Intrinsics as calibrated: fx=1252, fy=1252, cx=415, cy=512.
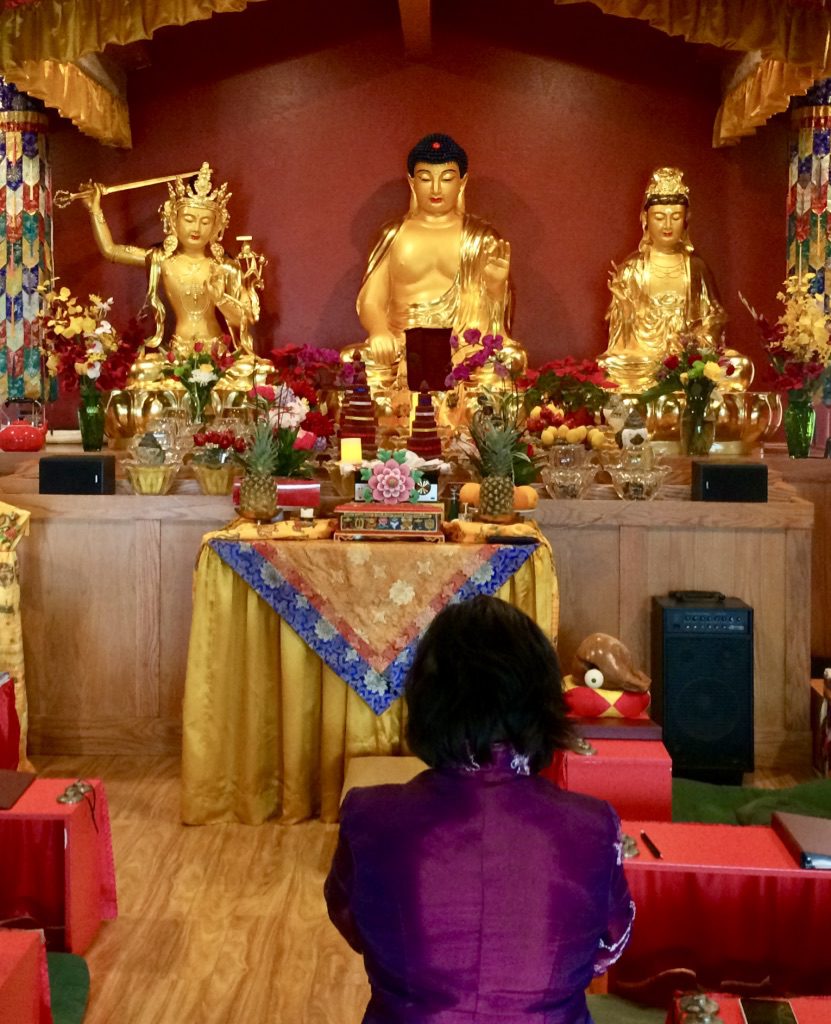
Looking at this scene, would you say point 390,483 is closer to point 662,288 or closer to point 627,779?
point 627,779

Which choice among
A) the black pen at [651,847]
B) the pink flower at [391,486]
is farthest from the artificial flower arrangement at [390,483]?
the black pen at [651,847]

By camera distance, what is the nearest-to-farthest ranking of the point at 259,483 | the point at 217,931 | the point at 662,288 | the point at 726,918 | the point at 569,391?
the point at 726,918
the point at 217,931
the point at 259,483
the point at 569,391
the point at 662,288

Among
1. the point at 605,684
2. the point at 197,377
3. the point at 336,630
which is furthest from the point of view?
the point at 197,377

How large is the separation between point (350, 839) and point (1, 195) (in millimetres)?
5332

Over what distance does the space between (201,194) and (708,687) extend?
13.1 ft

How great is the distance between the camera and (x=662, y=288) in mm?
6066

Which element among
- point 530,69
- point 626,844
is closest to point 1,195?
point 530,69

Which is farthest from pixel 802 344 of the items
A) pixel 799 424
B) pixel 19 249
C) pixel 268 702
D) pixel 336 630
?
pixel 19 249

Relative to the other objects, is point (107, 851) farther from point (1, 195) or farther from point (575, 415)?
point (1, 195)

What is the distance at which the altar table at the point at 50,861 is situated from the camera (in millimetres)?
2271

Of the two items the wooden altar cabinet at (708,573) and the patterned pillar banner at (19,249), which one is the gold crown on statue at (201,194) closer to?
the patterned pillar banner at (19,249)

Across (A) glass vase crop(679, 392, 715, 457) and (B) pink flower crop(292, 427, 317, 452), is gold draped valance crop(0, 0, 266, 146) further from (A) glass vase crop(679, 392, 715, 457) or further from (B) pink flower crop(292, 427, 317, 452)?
(A) glass vase crop(679, 392, 715, 457)

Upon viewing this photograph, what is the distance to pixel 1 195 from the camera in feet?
19.4

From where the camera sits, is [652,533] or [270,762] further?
[652,533]
